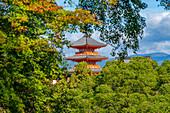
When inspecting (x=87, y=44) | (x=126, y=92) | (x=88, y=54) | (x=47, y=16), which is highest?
(x=87, y=44)

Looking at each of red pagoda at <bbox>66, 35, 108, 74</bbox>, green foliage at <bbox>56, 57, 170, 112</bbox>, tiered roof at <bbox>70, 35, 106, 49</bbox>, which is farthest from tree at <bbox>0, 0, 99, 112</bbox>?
tiered roof at <bbox>70, 35, 106, 49</bbox>

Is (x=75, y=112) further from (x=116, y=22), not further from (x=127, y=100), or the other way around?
(x=116, y=22)

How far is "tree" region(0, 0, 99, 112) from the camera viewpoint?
15.4 ft

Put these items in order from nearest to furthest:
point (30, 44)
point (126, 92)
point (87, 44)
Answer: point (30, 44) < point (126, 92) < point (87, 44)

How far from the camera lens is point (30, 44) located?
4625mm

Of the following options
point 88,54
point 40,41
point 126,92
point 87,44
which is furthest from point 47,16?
point 88,54

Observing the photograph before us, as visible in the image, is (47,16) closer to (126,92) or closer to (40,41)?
(40,41)

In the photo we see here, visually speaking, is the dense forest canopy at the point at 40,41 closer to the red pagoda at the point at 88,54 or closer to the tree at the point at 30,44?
the tree at the point at 30,44

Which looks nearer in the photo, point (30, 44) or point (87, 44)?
point (30, 44)

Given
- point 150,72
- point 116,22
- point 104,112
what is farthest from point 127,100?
point 116,22

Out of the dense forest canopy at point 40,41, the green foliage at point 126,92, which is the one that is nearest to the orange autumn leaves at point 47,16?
the dense forest canopy at point 40,41

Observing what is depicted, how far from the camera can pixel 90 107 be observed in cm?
1677

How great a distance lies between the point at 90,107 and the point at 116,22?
1055cm

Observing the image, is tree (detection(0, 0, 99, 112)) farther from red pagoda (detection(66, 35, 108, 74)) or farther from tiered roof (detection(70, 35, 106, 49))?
tiered roof (detection(70, 35, 106, 49))
